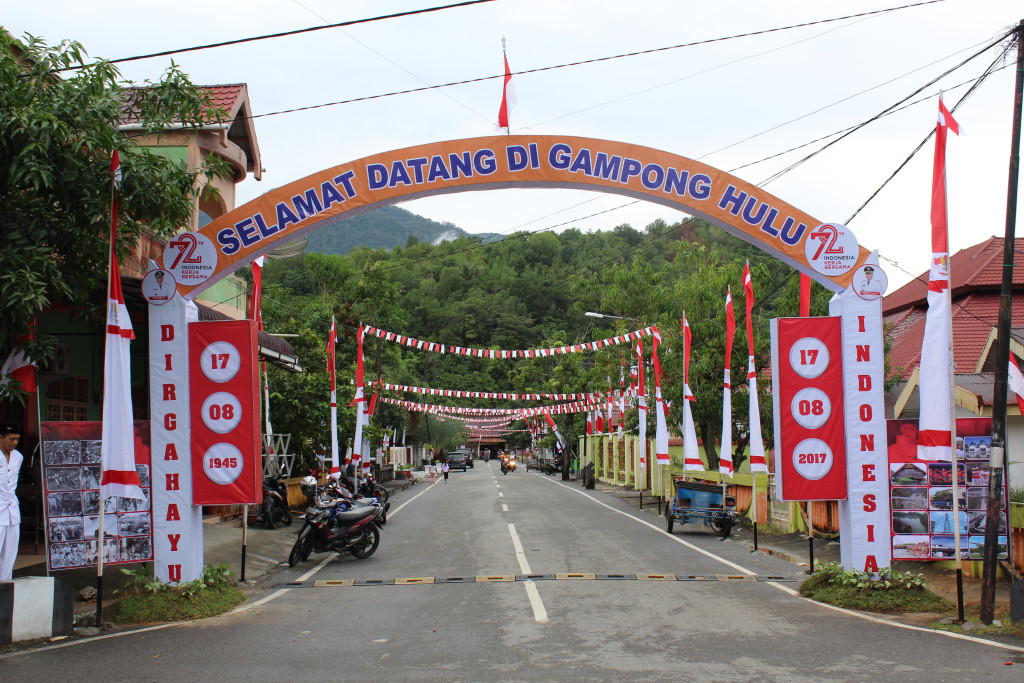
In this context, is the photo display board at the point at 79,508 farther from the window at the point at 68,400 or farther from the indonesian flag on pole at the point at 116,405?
the window at the point at 68,400

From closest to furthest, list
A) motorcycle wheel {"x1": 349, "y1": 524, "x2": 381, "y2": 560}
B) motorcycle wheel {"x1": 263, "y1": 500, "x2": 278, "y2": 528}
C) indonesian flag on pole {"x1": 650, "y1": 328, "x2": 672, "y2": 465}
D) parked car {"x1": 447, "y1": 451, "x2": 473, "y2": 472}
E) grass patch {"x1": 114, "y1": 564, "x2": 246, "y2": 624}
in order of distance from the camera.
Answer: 1. grass patch {"x1": 114, "y1": 564, "x2": 246, "y2": 624}
2. motorcycle wheel {"x1": 349, "y1": 524, "x2": 381, "y2": 560}
3. motorcycle wheel {"x1": 263, "y1": 500, "x2": 278, "y2": 528}
4. indonesian flag on pole {"x1": 650, "y1": 328, "x2": 672, "y2": 465}
5. parked car {"x1": 447, "y1": 451, "x2": 473, "y2": 472}

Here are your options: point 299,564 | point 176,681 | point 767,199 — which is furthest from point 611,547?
point 176,681

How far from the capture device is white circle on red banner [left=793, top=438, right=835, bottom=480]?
10.4 m

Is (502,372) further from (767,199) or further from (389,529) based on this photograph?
(767,199)

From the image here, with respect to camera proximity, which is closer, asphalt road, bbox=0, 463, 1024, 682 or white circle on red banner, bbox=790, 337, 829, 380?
asphalt road, bbox=0, 463, 1024, 682

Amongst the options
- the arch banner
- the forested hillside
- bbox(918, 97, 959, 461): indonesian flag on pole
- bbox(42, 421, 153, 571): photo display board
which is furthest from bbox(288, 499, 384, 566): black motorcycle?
the forested hillside

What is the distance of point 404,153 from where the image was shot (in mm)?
10914

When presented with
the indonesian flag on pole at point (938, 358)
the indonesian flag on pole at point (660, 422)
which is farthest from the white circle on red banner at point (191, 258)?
the indonesian flag on pole at point (660, 422)

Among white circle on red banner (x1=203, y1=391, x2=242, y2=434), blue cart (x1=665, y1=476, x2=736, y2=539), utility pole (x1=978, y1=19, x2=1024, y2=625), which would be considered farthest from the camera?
blue cart (x1=665, y1=476, x2=736, y2=539)

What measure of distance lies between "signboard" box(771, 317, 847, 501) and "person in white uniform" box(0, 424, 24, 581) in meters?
8.58

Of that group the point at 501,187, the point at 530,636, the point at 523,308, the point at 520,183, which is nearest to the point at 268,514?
the point at 501,187

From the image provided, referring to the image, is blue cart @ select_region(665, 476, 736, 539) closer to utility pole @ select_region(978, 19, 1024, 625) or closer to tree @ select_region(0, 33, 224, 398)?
utility pole @ select_region(978, 19, 1024, 625)

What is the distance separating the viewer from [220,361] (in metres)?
10.6

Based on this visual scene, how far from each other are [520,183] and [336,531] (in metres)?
6.81
